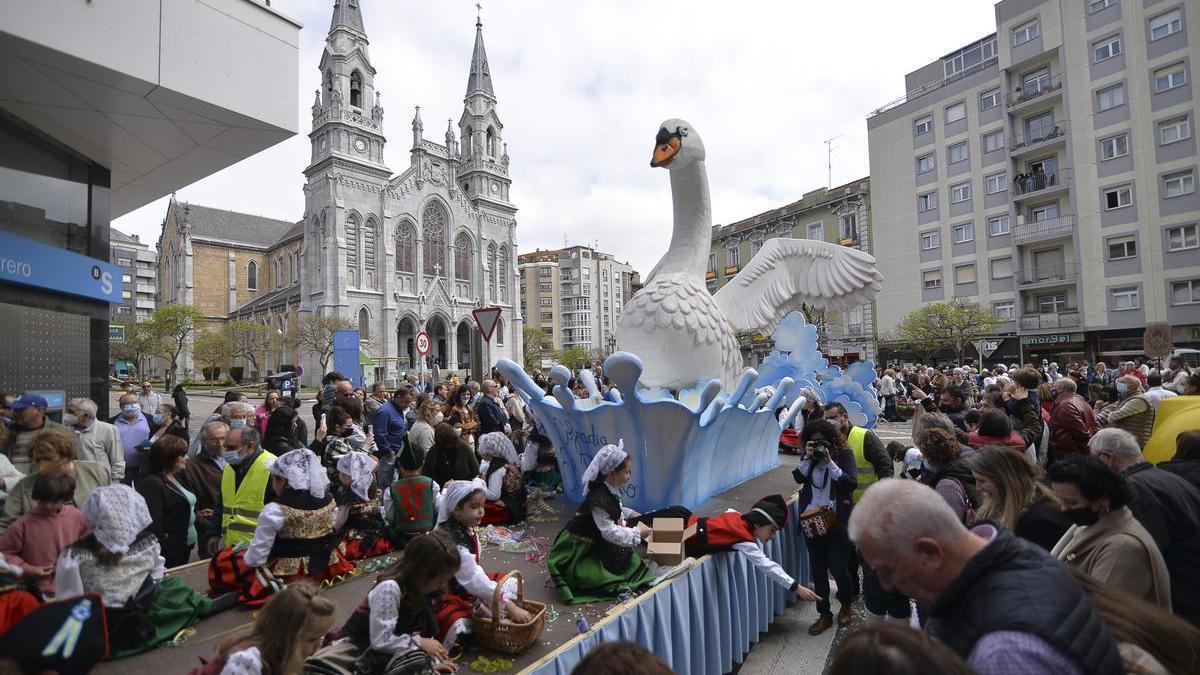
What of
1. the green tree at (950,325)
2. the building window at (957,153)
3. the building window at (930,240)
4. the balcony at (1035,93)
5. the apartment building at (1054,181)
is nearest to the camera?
the apartment building at (1054,181)

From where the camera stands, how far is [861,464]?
14.8 ft

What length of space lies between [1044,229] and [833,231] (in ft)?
32.8

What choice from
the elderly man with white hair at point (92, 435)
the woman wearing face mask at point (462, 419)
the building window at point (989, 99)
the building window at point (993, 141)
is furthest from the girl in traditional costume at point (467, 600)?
the building window at point (989, 99)

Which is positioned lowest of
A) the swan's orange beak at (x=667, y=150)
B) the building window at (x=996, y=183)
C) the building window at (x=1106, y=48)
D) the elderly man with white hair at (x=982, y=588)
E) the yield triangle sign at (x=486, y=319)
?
the elderly man with white hair at (x=982, y=588)

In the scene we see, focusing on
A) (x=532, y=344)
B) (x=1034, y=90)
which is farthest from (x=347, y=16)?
(x=1034, y=90)

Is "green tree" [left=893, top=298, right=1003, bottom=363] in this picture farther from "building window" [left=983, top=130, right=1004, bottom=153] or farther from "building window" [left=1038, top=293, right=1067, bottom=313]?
"building window" [left=983, top=130, right=1004, bottom=153]

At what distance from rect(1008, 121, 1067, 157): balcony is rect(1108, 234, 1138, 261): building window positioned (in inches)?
185

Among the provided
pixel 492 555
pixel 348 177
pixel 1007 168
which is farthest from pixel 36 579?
pixel 348 177

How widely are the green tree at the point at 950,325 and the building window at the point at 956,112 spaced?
9.08 metres

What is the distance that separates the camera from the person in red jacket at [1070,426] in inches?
226

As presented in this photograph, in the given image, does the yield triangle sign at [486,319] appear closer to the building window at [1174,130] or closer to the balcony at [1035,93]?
the building window at [1174,130]

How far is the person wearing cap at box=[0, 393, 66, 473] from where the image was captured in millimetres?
4609

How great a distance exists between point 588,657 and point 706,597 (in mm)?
2774

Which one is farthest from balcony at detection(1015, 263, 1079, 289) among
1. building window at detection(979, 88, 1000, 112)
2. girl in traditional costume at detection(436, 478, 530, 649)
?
girl in traditional costume at detection(436, 478, 530, 649)
